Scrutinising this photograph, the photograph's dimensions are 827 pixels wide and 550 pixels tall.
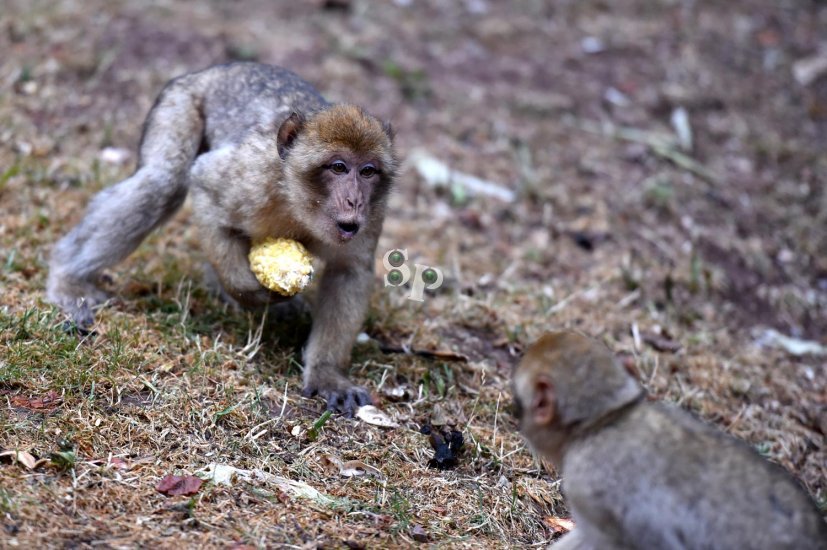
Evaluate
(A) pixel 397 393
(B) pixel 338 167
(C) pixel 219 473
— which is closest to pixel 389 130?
(B) pixel 338 167

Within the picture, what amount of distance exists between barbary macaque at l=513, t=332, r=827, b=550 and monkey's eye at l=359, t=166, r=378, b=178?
6.27ft

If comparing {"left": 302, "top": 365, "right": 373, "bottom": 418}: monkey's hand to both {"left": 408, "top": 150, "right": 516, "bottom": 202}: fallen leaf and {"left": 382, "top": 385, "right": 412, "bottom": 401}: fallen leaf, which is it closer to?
{"left": 382, "top": 385, "right": 412, "bottom": 401}: fallen leaf

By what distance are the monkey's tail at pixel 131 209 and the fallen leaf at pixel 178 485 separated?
6.06ft

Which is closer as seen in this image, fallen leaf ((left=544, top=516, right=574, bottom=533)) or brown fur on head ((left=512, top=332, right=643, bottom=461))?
brown fur on head ((left=512, top=332, right=643, bottom=461))

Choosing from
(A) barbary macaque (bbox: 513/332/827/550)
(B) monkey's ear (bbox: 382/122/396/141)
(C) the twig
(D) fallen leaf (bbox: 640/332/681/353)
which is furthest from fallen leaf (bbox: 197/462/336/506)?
(C) the twig

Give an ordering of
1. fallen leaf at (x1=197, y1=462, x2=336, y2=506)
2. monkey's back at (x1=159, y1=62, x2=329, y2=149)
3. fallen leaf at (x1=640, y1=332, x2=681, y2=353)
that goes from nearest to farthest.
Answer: fallen leaf at (x1=197, y1=462, x2=336, y2=506) → monkey's back at (x1=159, y1=62, x2=329, y2=149) → fallen leaf at (x1=640, y1=332, x2=681, y2=353)

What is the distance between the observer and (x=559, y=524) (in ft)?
15.9

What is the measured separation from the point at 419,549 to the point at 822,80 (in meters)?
10.4

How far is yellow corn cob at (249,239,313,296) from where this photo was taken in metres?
5.42

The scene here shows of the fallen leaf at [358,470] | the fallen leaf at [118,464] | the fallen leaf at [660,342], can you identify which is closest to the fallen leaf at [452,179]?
the fallen leaf at [660,342]

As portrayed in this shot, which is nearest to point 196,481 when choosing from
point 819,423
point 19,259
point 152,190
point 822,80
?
point 152,190

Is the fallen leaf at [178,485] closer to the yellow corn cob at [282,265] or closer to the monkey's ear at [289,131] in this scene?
the yellow corn cob at [282,265]

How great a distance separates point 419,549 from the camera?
4238 mm

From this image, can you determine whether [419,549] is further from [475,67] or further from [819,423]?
[475,67]
